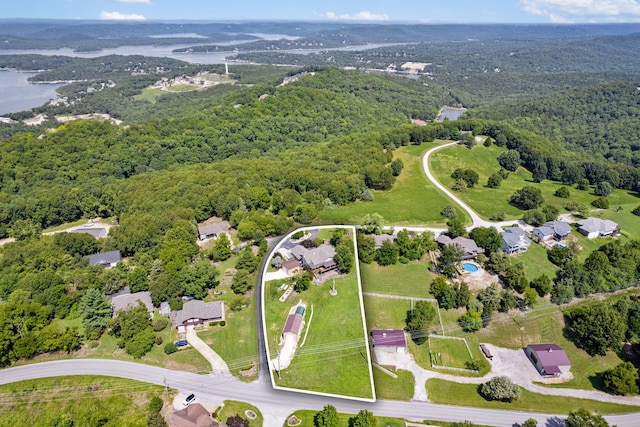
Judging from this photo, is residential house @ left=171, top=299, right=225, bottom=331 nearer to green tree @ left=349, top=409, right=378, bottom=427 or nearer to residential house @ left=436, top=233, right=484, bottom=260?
green tree @ left=349, top=409, right=378, bottom=427

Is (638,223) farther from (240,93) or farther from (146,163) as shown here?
(240,93)

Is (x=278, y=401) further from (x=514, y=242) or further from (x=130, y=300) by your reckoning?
(x=514, y=242)

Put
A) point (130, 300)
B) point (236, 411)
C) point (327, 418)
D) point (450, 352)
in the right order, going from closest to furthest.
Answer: point (327, 418), point (236, 411), point (450, 352), point (130, 300)

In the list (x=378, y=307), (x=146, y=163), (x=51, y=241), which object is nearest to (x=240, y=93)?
(x=146, y=163)

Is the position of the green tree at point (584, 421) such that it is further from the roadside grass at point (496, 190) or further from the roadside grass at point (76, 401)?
the roadside grass at point (496, 190)

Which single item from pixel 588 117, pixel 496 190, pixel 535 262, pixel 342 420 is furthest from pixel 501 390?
pixel 588 117
